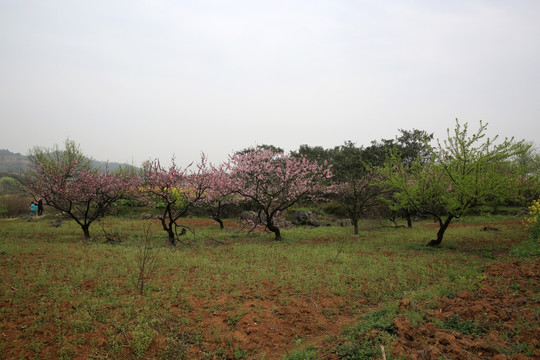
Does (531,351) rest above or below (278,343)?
above

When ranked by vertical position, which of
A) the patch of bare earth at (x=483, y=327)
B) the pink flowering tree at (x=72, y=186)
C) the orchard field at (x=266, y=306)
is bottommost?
the orchard field at (x=266, y=306)

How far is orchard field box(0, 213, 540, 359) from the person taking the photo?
521 cm

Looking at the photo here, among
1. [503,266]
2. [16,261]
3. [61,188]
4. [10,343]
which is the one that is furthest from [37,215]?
[503,266]

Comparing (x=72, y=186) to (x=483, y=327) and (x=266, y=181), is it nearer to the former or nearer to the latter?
(x=266, y=181)

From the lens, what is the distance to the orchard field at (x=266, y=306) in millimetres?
5215

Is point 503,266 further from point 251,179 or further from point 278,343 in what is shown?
point 251,179

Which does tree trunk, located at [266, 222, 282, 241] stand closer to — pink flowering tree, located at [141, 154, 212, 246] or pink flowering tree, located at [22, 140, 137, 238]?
pink flowering tree, located at [141, 154, 212, 246]

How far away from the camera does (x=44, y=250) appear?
1302cm

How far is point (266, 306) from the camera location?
7508 millimetres

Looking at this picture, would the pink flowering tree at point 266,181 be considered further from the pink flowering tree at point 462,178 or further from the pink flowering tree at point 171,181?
the pink flowering tree at point 462,178

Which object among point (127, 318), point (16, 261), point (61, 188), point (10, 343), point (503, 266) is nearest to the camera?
point (10, 343)

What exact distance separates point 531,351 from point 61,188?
865 inches

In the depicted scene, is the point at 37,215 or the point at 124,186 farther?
the point at 37,215

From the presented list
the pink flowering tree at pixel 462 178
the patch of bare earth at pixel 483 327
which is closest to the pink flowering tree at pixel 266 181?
the pink flowering tree at pixel 462 178
